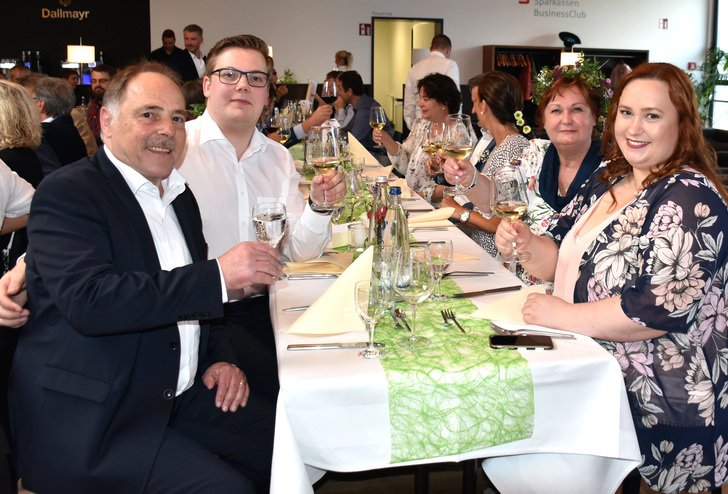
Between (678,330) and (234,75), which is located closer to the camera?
(678,330)

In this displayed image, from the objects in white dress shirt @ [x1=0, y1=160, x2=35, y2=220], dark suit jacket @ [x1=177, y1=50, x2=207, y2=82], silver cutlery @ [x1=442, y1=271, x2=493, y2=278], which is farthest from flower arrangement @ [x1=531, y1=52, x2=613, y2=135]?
dark suit jacket @ [x1=177, y1=50, x2=207, y2=82]

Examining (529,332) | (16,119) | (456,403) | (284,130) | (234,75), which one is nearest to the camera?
(456,403)

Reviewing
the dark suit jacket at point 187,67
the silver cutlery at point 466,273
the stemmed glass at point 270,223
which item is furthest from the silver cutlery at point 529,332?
the dark suit jacket at point 187,67

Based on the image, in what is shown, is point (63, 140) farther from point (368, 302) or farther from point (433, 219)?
point (368, 302)

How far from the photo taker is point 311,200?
237 centimetres

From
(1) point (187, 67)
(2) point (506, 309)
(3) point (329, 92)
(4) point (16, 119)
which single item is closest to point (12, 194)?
(4) point (16, 119)

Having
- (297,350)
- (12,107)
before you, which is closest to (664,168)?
(297,350)

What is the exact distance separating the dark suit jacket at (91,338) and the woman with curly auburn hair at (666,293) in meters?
0.95

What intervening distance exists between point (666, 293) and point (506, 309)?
Answer: 0.40 meters

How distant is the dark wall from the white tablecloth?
425 inches

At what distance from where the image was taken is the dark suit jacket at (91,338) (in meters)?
1.46

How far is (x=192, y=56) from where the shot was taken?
1060 cm

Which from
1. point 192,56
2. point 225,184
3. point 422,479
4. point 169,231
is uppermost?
point 192,56

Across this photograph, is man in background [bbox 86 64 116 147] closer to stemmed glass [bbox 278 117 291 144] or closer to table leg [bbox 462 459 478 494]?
stemmed glass [bbox 278 117 291 144]
